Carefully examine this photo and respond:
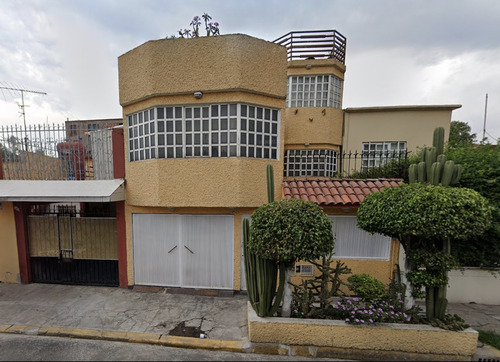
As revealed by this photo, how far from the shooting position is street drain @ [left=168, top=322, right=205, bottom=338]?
13.3ft

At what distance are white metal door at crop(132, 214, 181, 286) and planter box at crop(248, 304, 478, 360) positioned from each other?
114 inches

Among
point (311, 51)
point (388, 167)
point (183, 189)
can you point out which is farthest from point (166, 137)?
point (311, 51)

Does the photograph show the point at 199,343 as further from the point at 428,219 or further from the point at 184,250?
the point at 428,219

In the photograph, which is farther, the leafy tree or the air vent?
the air vent

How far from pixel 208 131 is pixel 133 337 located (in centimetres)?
458

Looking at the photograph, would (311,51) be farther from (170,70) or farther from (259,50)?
(170,70)

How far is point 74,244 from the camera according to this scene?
240 inches

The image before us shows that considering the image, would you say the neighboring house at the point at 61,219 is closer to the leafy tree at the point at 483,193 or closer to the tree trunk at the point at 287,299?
the tree trunk at the point at 287,299

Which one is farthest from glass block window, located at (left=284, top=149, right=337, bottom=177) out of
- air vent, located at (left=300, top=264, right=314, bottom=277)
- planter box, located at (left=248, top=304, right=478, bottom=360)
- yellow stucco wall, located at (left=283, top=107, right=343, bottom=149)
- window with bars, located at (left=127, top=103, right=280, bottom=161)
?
planter box, located at (left=248, top=304, right=478, bottom=360)

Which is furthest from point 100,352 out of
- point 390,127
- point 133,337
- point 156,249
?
point 390,127

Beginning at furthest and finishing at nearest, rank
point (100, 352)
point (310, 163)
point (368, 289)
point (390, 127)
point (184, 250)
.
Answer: point (390, 127) → point (310, 163) → point (184, 250) → point (368, 289) → point (100, 352)

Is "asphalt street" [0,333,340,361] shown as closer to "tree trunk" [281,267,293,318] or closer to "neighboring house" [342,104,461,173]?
"tree trunk" [281,267,293,318]

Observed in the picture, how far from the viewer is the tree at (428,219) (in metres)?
3.16

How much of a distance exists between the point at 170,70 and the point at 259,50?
7.29 ft
